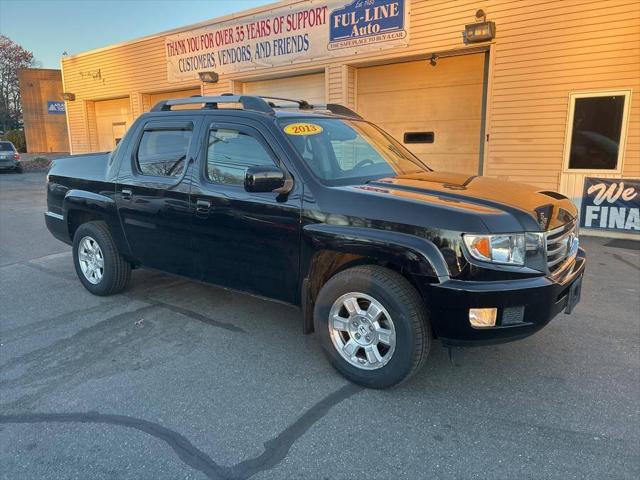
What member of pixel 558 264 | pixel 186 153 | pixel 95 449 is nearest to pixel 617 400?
pixel 558 264

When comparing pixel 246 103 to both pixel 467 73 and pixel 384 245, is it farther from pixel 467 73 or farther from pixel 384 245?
pixel 467 73

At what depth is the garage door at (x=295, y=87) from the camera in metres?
12.1

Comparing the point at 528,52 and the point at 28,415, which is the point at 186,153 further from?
the point at 528,52

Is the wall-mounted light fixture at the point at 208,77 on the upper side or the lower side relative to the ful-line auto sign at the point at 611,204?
upper

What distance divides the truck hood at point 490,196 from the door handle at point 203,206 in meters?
1.30

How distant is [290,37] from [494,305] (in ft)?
35.2

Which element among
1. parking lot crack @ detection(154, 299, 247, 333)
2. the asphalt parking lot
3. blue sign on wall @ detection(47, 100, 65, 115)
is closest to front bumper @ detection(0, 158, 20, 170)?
blue sign on wall @ detection(47, 100, 65, 115)

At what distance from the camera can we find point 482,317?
2.80 m

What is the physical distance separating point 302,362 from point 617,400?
2128mm

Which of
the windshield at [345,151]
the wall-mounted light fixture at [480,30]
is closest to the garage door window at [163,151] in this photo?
the windshield at [345,151]

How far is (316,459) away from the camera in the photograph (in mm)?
2500

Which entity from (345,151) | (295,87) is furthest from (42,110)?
(345,151)

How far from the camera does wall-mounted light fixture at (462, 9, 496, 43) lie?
869cm

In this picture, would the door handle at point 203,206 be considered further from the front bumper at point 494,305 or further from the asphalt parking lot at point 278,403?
the front bumper at point 494,305
